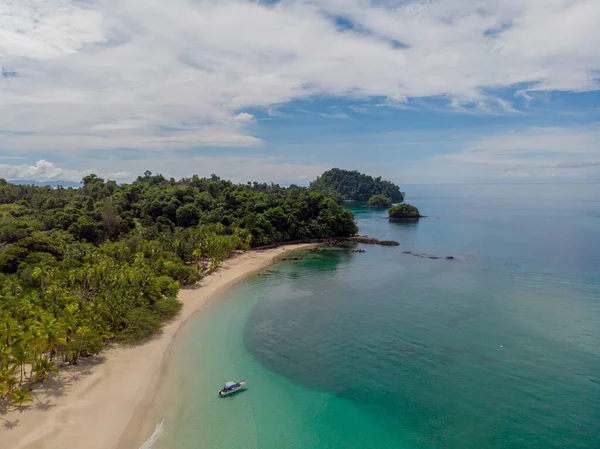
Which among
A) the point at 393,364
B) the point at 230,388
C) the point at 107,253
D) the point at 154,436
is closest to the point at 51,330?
the point at 154,436

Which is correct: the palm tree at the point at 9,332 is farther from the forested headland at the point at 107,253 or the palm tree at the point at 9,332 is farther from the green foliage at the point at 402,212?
the green foliage at the point at 402,212

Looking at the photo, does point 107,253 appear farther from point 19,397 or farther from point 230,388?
point 230,388

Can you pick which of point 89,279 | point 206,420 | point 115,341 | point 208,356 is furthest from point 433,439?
point 89,279

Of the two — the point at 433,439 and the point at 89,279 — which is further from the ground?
the point at 89,279

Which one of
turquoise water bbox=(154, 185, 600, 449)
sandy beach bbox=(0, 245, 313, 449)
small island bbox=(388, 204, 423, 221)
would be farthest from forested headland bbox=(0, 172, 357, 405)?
small island bbox=(388, 204, 423, 221)

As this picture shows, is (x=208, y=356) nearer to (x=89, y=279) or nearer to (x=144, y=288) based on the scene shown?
(x=144, y=288)

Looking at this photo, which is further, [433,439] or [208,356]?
[208,356]
